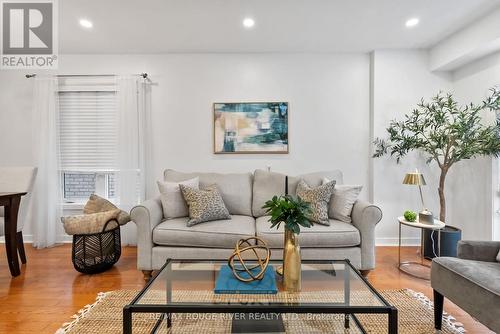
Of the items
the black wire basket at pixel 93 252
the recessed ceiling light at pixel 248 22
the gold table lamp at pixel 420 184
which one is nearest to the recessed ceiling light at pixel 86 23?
the recessed ceiling light at pixel 248 22

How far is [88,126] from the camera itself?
142 inches

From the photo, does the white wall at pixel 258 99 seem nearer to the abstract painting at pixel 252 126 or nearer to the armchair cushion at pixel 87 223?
the abstract painting at pixel 252 126

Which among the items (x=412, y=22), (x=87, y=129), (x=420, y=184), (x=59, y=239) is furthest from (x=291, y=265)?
(x=59, y=239)

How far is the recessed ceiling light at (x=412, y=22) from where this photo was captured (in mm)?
2730

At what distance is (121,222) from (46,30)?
2.18m

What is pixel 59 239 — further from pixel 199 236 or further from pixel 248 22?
pixel 248 22

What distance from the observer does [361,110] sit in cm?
362

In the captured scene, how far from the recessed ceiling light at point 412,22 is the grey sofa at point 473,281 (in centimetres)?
217

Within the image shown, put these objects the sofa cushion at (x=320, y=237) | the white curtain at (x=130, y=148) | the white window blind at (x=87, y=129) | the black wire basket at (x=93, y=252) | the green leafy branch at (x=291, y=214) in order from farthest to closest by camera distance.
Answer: the white window blind at (x=87, y=129) → the white curtain at (x=130, y=148) → the black wire basket at (x=93, y=252) → the sofa cushion at (x=320, y=237) → the green leafy branch at (x=291, y=214)

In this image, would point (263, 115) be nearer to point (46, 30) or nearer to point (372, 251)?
point (372, 251)

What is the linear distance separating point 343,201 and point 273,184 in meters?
0.78

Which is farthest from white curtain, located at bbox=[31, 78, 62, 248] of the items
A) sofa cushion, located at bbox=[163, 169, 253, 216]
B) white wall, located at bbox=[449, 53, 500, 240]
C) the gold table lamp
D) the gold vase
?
white wall, located at bbox=[449, 53, 500, 240]

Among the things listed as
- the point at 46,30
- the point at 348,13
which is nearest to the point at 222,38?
the point at 348,13

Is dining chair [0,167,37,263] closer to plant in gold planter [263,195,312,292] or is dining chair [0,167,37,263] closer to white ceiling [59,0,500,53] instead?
white ceiling [59,0,500,53]
